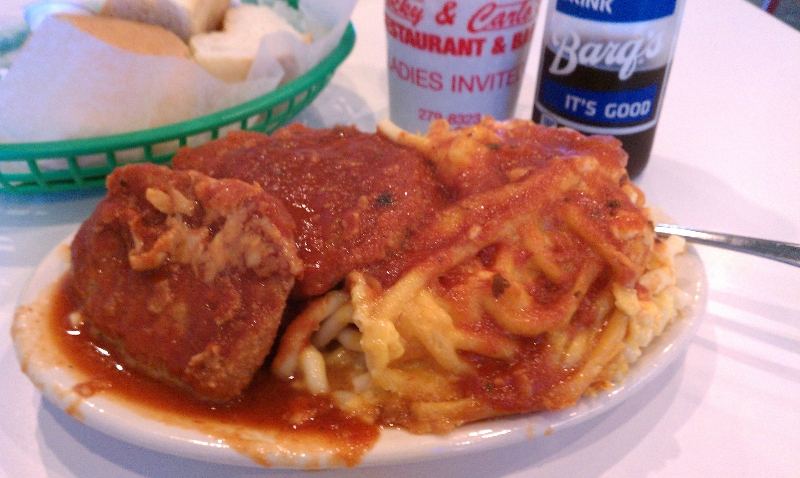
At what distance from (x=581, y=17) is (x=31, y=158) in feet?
4.46

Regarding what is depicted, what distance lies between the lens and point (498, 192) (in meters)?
1.08

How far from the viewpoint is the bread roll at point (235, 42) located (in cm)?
179

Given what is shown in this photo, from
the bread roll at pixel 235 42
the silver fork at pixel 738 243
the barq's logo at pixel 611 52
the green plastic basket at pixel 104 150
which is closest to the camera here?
the silver fork at pixel 738 243

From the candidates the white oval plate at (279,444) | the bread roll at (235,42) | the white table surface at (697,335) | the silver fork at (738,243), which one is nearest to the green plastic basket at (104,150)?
the white table surface at (697,335)

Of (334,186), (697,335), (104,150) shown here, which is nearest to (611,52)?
(697,335)

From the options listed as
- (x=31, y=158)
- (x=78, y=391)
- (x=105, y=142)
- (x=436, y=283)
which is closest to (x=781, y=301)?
(x=436, y=283)

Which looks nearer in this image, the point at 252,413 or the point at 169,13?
the point at 252,413

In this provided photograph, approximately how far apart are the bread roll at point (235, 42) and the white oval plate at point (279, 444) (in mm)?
999

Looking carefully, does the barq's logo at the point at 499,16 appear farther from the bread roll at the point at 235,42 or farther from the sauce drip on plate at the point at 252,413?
Result: the sauce drip on plate at the point at 252,413

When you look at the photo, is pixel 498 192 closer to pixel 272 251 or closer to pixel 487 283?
pixel 487 283

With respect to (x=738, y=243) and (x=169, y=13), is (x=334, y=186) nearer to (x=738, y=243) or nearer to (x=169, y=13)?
(x=738, y=243)

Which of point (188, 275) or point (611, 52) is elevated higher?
point (611, 52)

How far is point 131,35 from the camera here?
66.4 inches

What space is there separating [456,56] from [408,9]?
0.60ft
